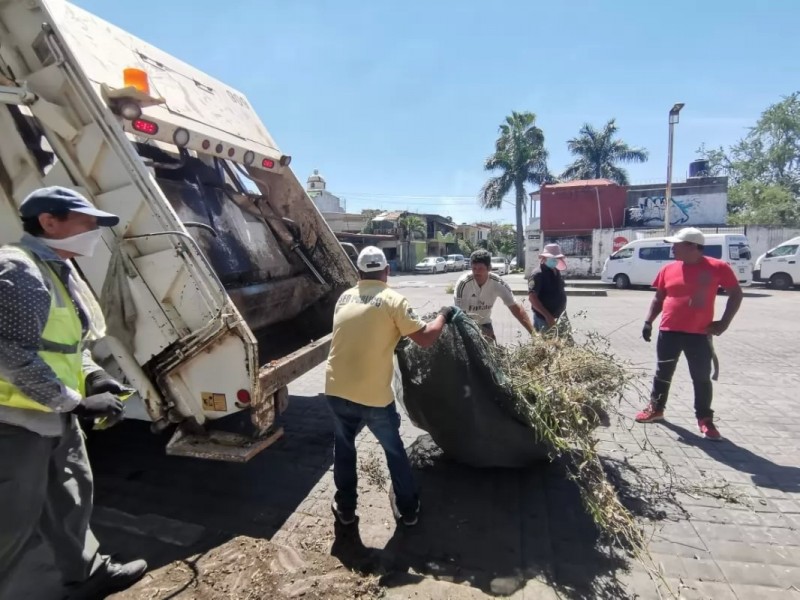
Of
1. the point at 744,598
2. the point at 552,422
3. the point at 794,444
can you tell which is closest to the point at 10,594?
the point at 552,422

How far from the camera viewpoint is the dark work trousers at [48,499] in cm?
192

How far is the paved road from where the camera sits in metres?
2.36

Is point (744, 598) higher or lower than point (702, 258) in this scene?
lower

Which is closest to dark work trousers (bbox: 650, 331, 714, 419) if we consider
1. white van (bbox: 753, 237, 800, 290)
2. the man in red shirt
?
the man in red shirt

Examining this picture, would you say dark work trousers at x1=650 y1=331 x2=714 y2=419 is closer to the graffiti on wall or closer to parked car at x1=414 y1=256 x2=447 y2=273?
the graffiti on wall

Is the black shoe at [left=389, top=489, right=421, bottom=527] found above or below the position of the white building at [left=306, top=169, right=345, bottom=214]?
below

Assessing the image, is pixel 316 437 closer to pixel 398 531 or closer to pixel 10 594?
pixel 398 531

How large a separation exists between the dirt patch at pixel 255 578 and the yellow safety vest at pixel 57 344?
1079mm

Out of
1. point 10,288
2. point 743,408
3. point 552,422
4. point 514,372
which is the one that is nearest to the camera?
point 10,288

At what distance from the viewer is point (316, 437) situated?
4.11 m

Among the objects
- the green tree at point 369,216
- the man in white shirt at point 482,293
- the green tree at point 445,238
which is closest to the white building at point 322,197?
the green tree at point 369,216

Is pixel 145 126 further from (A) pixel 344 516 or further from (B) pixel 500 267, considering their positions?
(B) pixel 500 267

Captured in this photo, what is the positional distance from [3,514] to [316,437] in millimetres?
2397

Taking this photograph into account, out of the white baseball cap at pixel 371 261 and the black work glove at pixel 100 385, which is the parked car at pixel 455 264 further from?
the black work glove at pixel 100 385
